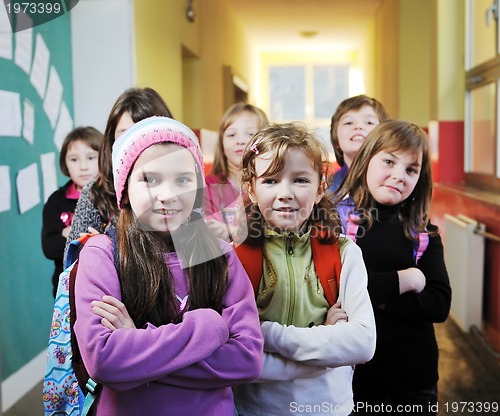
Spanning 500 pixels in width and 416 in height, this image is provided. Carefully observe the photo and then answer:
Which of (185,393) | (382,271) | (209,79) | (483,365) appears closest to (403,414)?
(382,271)

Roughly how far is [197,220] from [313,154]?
28 centimetres

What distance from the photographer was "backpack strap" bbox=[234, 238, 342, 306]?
49.3 inches

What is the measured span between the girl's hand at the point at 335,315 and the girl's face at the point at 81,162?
124 centimetres

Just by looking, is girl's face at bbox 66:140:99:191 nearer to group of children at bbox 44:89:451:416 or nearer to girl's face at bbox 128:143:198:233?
group of children at bbox 44:89:451:416

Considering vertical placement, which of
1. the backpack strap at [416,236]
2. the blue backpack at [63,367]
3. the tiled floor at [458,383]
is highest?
the backpack strap at [416,236]

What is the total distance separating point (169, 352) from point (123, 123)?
2.53 ft

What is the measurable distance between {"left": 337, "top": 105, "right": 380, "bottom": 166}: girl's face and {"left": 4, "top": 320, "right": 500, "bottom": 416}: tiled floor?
4.20 ft

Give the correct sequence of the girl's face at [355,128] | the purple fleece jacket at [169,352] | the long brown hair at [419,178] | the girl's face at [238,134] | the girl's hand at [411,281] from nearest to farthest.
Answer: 1. the purple fleece jacket at [169,352]
2. the girl's hand at [411,281]
3. the long brown hair at [419,178]
4. the girl's face at [355,128]
5. the girl's face at [238,134]

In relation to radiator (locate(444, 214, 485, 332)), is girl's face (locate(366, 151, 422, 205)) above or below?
above

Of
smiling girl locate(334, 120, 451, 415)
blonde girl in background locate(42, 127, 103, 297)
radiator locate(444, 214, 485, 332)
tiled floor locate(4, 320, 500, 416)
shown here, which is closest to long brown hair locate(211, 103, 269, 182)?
blonde girl in background locate(42, 127, 103, 297)

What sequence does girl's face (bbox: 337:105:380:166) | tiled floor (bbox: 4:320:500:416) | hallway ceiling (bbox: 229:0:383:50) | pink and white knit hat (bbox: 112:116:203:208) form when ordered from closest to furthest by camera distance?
pink and white knit hat (bbox: 112:116:203:208)
girl's face (bbox: 337:105:380:166)
tiled floor (bbox: 4:320:500:416)
hallway ceiling (bbox: 229:0:383:50)

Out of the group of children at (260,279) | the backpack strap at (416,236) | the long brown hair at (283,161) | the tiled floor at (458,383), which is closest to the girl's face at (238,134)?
the group of children at (260,279)

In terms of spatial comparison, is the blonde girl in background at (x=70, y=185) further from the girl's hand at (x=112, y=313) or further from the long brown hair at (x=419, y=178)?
the girl's hand at (x=112, y=313)

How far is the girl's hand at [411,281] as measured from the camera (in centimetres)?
147
